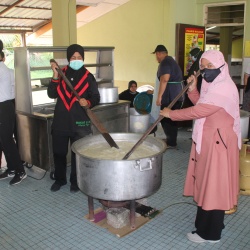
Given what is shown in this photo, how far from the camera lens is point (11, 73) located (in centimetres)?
316

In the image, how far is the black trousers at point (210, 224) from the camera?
209 cm

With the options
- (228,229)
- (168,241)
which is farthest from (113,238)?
(228,229)

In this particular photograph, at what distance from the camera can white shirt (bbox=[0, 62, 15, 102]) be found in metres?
3.02

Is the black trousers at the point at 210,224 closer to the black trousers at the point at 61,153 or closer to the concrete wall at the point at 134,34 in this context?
the black trousers at the point at 61,153

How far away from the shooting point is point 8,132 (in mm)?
3125

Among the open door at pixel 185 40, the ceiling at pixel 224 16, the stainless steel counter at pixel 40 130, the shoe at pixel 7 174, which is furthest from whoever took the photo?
the ceiling at pixel 224 16

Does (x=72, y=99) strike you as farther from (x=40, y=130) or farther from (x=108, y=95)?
(x=108, y=95)

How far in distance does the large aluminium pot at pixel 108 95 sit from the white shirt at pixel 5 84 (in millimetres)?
1056

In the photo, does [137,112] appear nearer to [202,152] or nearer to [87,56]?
[202,152]

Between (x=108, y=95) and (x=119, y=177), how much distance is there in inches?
79.4

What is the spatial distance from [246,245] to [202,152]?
0.77 metres


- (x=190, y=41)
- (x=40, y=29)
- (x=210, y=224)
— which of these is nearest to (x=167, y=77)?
(x=190, y=41)

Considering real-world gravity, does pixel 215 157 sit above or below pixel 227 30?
below

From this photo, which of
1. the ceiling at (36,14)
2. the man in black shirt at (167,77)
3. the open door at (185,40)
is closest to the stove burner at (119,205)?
the man in black shirt at (167,77)
